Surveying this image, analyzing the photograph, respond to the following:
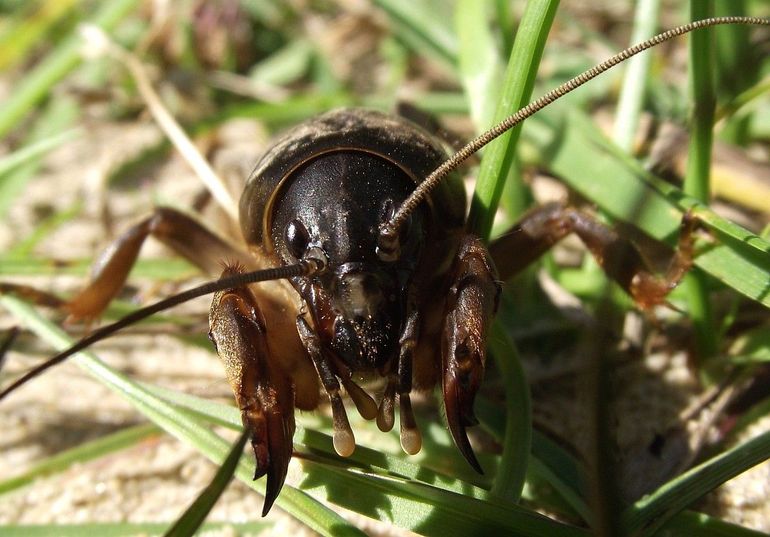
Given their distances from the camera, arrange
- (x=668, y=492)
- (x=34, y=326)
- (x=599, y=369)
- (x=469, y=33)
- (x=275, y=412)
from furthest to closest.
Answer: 1. (x=469, y=33)
2. (x=34, y=326)
3. (x=668, y=492)
4. (x=275, y=412)
5. (x=599, y=369)

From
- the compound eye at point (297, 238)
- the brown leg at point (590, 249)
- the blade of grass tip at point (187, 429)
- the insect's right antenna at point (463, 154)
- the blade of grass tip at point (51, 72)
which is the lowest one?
the blade of grass tip at point (187, 429)

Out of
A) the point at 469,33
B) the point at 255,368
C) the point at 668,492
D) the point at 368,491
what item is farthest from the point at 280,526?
the point at 469,33

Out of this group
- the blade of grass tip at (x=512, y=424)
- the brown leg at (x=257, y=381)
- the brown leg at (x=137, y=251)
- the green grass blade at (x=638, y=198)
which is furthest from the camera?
the brown leg at (x=137, y=251)

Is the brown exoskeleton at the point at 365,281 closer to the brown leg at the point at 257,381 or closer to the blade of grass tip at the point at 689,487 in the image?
the brown leg at the point at 257,381

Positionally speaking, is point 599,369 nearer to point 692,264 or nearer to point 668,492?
point 668,492

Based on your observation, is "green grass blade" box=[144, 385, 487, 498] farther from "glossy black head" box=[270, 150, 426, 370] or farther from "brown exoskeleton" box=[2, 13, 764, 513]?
"glossy black head" box=[270, 150, 426, 370]

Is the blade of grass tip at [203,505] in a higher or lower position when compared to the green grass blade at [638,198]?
lower

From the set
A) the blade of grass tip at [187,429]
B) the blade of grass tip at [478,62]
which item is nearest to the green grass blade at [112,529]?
the blade of grass tip at [187,429]

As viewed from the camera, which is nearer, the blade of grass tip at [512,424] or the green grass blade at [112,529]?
the blade of grass tip at [512,424]
